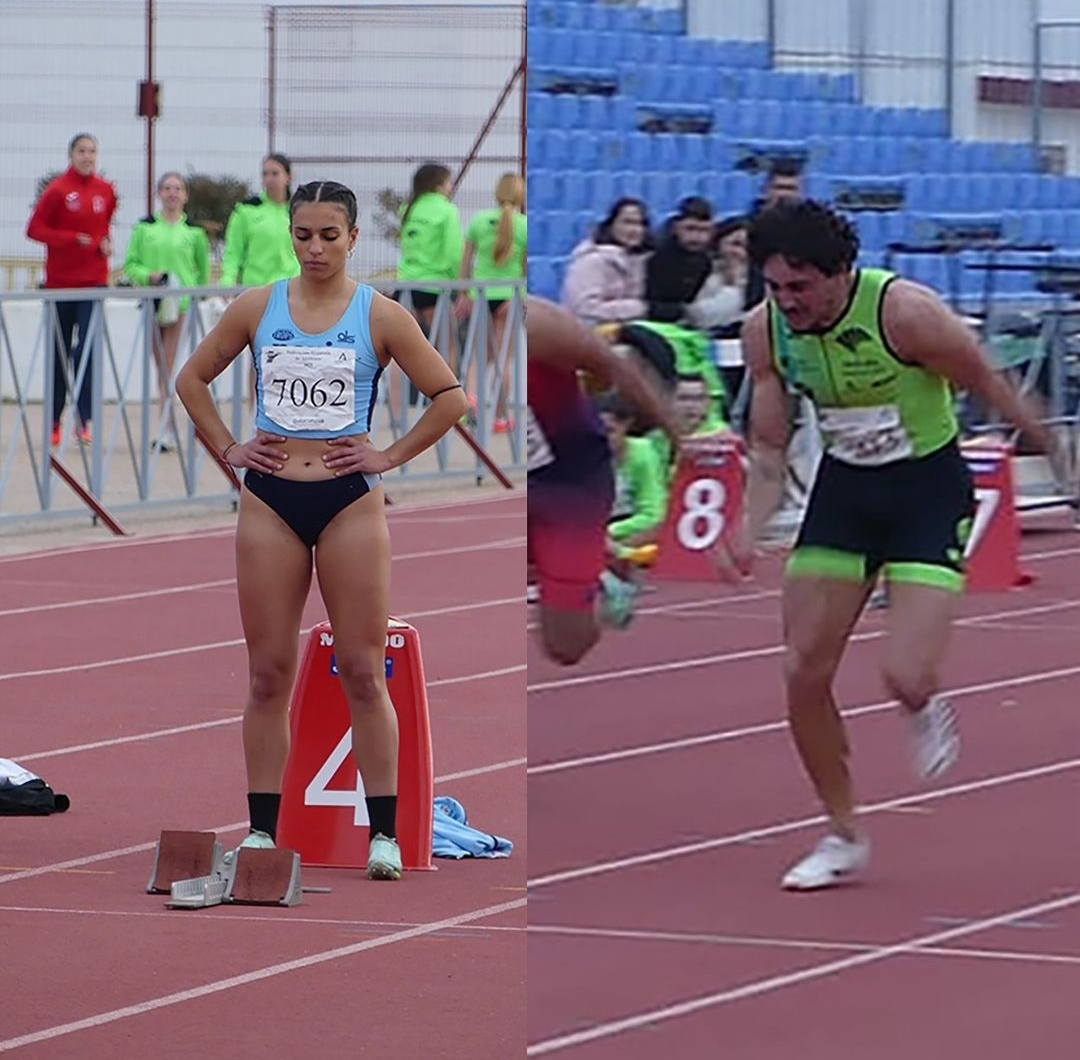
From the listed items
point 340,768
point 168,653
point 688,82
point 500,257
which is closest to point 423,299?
point 500,257

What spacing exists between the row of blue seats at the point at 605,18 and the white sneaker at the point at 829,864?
100 cm

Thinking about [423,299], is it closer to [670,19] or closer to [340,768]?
[340,768]

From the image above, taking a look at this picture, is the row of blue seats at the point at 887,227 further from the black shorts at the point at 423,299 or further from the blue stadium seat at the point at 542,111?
the black shorts at the point at 423,299

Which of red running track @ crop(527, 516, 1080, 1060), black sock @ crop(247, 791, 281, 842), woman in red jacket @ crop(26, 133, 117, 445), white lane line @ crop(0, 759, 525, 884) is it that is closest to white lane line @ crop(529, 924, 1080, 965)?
red running track @ crop(527, 516, 1080, 1060)

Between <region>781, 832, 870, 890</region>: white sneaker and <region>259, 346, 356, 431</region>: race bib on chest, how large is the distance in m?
3.60

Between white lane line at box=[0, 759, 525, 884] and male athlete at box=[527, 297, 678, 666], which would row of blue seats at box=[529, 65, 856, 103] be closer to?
male athlete at box=[527, 297, 678, 666]

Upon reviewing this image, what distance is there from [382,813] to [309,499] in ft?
2.71

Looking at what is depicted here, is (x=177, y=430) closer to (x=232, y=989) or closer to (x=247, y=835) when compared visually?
(x=247, y=835)

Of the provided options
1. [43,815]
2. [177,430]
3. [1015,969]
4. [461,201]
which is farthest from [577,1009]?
[461,201]

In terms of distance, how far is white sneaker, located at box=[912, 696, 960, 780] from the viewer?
3.58 meters

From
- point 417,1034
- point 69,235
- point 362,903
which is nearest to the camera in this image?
point 417,1034

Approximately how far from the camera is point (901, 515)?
3.50 meters

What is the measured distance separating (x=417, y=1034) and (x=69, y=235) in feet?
42.9

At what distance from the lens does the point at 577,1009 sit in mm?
3578
